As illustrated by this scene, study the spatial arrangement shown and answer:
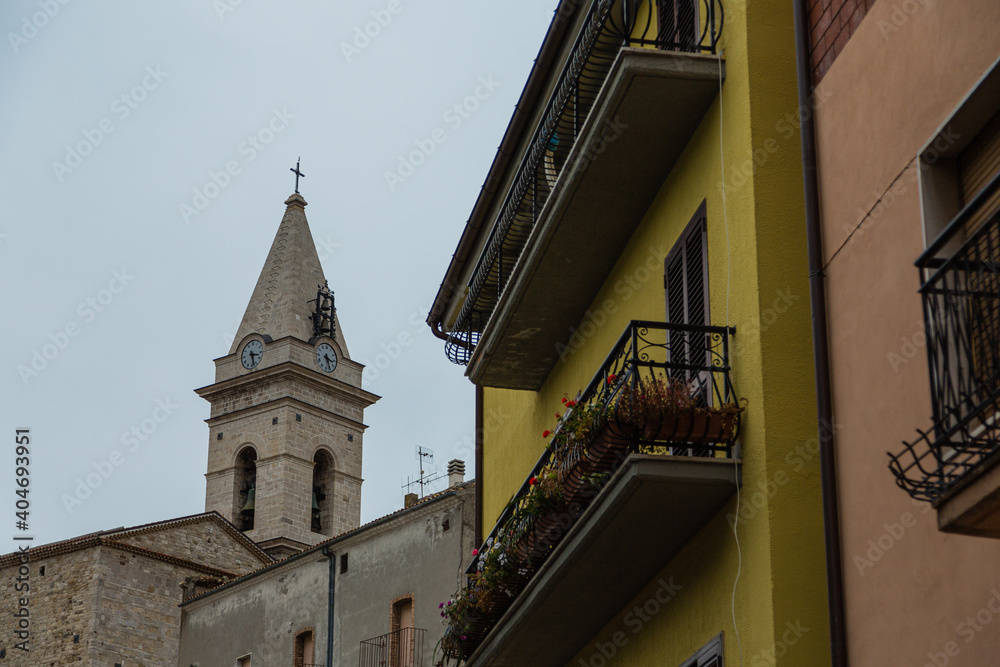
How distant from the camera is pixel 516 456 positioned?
1562 cm

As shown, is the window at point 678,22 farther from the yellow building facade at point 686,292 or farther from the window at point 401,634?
the window at point 401,634

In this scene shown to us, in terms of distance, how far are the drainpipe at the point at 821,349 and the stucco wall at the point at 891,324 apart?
0.06m

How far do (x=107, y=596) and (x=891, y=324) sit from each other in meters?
30.1

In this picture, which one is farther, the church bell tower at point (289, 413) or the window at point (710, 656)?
the church bell tower at point (289, 413)

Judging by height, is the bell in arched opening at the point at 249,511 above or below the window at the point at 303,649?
above

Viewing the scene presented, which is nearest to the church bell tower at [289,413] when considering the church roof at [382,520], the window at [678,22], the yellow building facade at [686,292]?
the church roof at [382,520]

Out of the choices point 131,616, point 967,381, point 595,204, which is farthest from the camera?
point 131,616

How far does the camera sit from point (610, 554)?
A: 10156 mm

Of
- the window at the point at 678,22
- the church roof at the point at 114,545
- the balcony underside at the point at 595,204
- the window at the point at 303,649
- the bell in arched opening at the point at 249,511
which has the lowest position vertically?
the window at the point at 303,649

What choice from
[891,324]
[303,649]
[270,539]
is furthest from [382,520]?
[270,539]

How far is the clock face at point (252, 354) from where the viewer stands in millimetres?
61250

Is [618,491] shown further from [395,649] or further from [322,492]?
[322,492]

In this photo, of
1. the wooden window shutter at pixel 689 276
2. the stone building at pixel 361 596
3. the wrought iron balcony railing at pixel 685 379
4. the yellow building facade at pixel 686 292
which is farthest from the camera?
the stone building at pixel 361 596

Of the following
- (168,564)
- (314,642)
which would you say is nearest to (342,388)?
(168,564)
